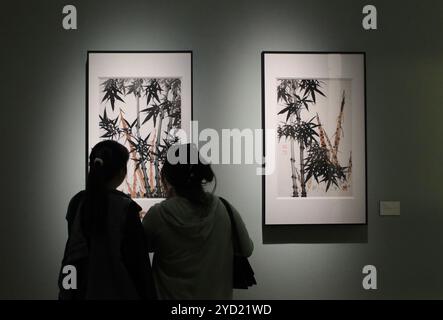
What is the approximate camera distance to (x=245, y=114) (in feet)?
7.65

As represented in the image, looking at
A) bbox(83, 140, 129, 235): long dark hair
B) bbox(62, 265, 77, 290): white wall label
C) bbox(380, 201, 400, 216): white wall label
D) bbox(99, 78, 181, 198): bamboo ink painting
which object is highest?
bbox(99, 78, 181, 198): bamboo ink painting

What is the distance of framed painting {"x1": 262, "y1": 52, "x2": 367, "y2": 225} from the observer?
2.30m

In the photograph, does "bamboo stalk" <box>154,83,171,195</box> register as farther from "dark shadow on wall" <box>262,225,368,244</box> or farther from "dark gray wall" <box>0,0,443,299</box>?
"dark shadow on wall" <box>262,225,368,244</box>

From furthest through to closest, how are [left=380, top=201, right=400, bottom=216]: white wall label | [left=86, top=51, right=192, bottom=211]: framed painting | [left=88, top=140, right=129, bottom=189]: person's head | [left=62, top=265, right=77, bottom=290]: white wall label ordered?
[left=380, top=201, right=400, bottom=216]: white wall label < [left=86, top=51, right=192, bottom=211]: framed painting < [left=88, top=140, right=129, bottom=189]: person's head < [left=62, top=265, right=77, bottom=290]: white wall label

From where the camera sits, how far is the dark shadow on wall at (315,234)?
233cm

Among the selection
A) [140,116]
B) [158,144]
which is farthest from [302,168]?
[140,116]

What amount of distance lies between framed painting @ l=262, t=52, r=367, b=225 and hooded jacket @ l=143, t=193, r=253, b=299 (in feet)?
2.35

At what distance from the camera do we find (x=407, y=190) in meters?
2.38

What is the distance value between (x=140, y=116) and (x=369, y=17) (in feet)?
4.27

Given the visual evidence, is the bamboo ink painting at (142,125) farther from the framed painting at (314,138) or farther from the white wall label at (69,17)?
the framed painting at (314,138)

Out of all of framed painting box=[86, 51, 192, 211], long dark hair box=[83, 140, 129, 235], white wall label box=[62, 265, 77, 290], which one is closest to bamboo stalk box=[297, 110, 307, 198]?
framed painting box=[86, 51, 192, 211]

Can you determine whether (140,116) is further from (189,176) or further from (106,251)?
(106,251)

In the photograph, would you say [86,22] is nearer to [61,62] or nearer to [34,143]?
[61,62]
